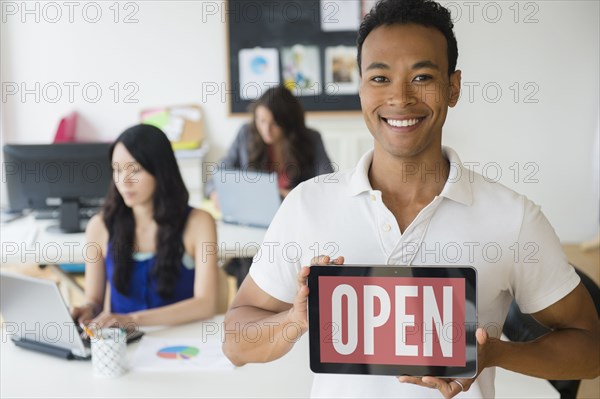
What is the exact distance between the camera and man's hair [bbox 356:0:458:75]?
1263 millimetres

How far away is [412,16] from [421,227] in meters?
0.38

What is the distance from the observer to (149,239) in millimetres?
2391

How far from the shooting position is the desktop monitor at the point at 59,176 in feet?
10.2

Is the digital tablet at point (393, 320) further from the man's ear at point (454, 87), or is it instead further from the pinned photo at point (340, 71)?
the pinned photo at point (340, 71)

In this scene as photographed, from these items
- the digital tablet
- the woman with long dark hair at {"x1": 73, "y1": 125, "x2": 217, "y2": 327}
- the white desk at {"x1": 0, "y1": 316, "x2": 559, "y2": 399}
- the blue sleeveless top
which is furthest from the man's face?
the blue sleeveless top

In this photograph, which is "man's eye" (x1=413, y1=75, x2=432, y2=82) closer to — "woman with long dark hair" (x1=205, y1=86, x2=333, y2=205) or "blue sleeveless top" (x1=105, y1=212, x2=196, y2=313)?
"blue sleeveless top" (x1=105, y1=212, x2=196, y2=313)

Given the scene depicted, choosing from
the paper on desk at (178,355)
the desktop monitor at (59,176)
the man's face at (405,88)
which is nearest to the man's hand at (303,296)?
the man's face at (405,88)

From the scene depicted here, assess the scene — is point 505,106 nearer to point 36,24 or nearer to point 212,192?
point 212,192

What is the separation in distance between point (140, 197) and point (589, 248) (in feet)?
12.3

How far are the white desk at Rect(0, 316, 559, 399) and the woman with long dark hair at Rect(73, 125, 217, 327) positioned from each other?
48 cm

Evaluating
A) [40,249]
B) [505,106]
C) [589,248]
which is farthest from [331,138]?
[40,249]

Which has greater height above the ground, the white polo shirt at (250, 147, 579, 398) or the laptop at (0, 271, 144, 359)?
the white polo shirt at (250, 147, 579, 398)

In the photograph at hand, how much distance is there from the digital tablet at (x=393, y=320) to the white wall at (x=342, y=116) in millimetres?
3898

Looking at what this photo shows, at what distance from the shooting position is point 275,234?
1.31m
